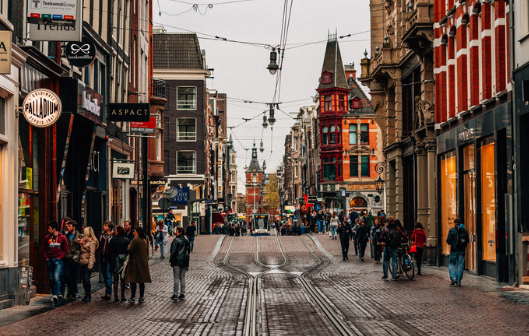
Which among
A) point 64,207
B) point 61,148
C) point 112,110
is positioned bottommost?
point 64,207

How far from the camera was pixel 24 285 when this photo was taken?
56.3 ft

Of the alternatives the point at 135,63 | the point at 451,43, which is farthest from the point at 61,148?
the point at 135,63

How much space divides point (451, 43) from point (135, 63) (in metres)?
16.9

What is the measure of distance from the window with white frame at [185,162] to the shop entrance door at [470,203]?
4957 cm

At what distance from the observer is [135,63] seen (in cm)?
3919

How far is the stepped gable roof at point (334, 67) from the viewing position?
79.7 meters

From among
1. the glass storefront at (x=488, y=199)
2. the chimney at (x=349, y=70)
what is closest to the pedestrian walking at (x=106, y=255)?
the glass storefront at (x=488, y=199)

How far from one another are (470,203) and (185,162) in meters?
51.0

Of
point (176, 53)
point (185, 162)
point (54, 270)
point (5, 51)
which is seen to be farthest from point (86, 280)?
point (176, 53)

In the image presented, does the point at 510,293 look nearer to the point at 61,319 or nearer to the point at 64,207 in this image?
the point at 61,319

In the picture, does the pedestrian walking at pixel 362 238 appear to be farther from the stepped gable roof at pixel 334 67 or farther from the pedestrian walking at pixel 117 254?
the stepped gable roof at pixel 334 67

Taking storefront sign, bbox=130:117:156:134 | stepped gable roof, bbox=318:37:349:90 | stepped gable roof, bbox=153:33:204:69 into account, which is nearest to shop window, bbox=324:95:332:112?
stepped gable roof, bbox=318:37:349:90

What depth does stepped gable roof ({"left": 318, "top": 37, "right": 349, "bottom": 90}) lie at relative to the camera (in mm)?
79688

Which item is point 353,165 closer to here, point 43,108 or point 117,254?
point 117,254
